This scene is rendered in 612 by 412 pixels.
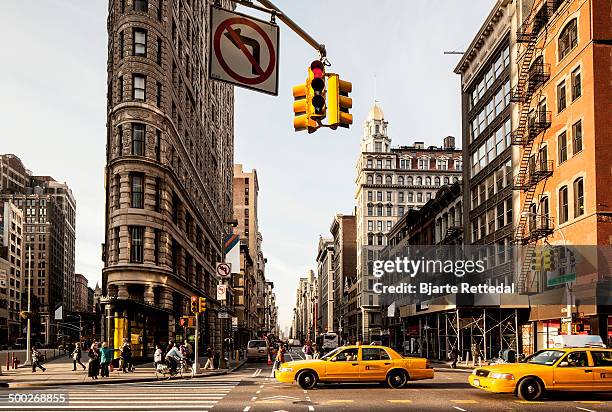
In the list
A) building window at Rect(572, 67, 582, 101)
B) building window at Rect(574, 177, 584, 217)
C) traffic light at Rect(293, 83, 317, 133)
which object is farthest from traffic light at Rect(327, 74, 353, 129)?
building window at Rect(572, 67, 582, 101)

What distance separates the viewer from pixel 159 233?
167 feet

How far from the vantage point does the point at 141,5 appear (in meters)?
50.0

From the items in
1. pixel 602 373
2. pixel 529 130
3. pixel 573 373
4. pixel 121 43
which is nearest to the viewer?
pixel 573 373

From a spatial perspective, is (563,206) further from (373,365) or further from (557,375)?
(557,375)

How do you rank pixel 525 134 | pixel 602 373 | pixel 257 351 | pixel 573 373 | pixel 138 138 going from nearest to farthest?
pixel 573 373 < pixel 602 373 < pixel 138 138 < pixel 525 134 < pixel 257 351

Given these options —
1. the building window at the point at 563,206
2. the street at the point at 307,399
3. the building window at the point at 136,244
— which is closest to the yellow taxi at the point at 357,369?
the street at the point at 307,399

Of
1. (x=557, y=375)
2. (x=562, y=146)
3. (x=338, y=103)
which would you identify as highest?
(x=562, y=146)

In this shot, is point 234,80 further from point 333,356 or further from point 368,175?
point 368,175

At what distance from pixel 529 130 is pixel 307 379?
30991mm

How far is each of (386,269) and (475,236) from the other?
51083 mm

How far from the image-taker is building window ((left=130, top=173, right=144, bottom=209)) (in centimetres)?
4894

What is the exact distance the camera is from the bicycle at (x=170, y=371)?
35.1 meters

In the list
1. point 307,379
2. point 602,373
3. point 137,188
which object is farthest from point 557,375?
point 137,188

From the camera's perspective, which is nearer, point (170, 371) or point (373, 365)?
point (373, 365)
